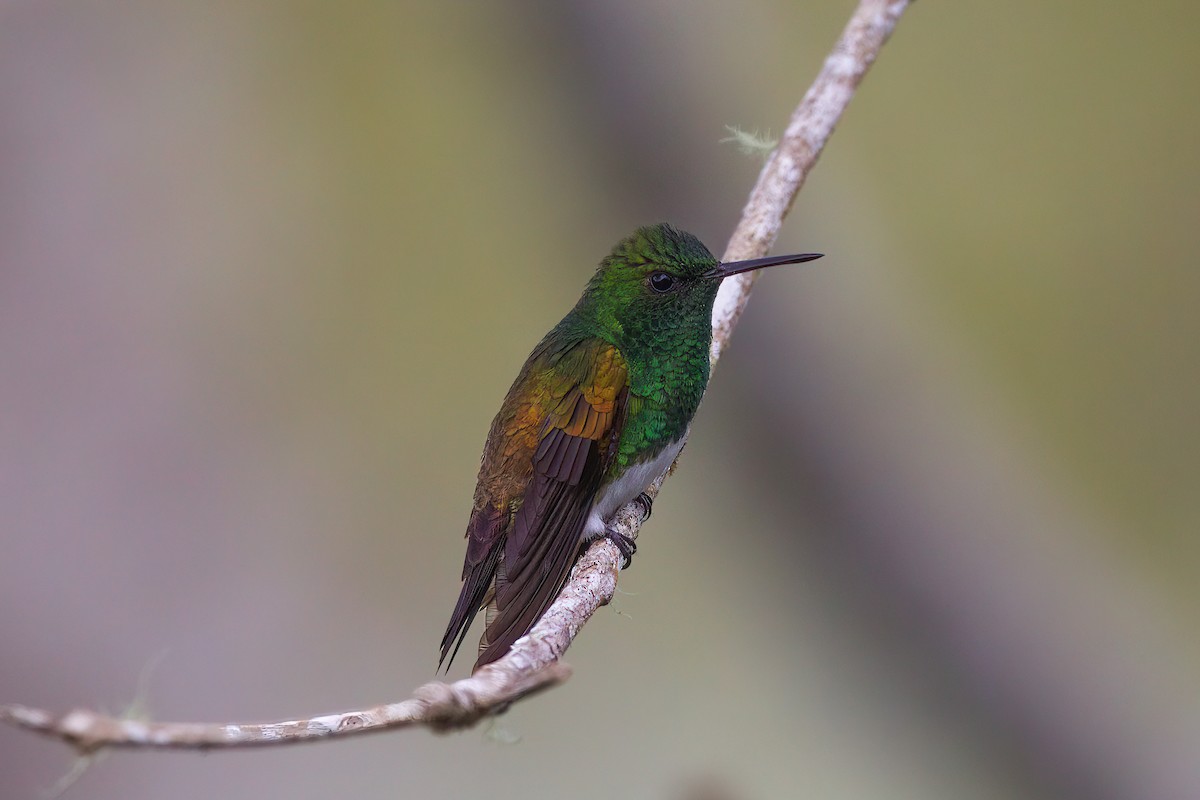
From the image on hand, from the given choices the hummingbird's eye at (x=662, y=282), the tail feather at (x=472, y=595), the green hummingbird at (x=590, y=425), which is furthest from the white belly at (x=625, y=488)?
the hummingbird's eye at (x=662, y=282)

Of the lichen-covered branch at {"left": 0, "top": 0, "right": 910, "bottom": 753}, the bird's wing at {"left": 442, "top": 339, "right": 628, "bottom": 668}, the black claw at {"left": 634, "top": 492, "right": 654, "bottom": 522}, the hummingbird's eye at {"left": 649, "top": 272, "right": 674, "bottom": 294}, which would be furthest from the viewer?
the black claw at {"left": 634, "top": 492, "right": 654, "bottom": 522}

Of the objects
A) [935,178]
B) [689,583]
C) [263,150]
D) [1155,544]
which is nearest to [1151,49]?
[935,178]

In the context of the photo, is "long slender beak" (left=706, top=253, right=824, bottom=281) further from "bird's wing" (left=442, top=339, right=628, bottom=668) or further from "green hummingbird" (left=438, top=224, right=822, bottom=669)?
"bird's wing" (left=442, top=339, right=628, bottom=668)

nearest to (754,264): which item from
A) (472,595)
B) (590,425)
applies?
(590,425)

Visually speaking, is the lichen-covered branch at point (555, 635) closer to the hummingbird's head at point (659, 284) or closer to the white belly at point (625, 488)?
the white belly at point (625, 488)

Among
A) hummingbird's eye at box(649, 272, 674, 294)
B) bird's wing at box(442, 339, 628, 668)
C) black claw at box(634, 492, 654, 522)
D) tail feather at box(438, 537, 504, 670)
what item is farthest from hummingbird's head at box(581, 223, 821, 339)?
tail feather at box(438, 537, 504, 670)

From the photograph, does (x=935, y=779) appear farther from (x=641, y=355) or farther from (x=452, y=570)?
(x=641, y=355)
